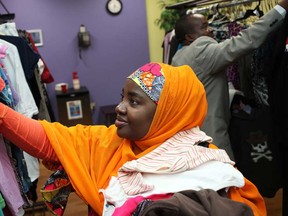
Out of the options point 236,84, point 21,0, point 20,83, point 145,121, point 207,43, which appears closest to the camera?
point 145,121

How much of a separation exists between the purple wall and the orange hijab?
11.4 ft

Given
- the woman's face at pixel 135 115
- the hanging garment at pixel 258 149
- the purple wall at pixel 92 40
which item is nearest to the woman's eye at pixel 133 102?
the woman's face at pixel 135 115

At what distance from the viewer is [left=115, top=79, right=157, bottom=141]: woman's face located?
1080 mm

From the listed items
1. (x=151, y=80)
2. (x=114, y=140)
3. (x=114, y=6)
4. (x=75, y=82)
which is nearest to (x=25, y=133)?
(x=114, y=140)

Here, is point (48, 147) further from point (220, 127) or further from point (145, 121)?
point (220, 127)

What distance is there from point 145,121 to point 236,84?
1331mm

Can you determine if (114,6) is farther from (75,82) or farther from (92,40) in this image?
(75,82)

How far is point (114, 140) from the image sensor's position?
1.18 meters

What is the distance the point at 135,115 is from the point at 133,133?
0.19 ft

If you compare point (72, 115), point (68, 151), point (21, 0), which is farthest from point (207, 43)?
point (21, 0)

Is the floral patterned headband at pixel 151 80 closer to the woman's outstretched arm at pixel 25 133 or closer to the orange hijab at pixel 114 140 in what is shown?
the orange hijab at pixel 114 140

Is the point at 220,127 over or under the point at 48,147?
under

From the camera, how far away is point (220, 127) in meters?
1.99

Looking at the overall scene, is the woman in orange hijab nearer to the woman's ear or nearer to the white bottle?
the woman's ear
